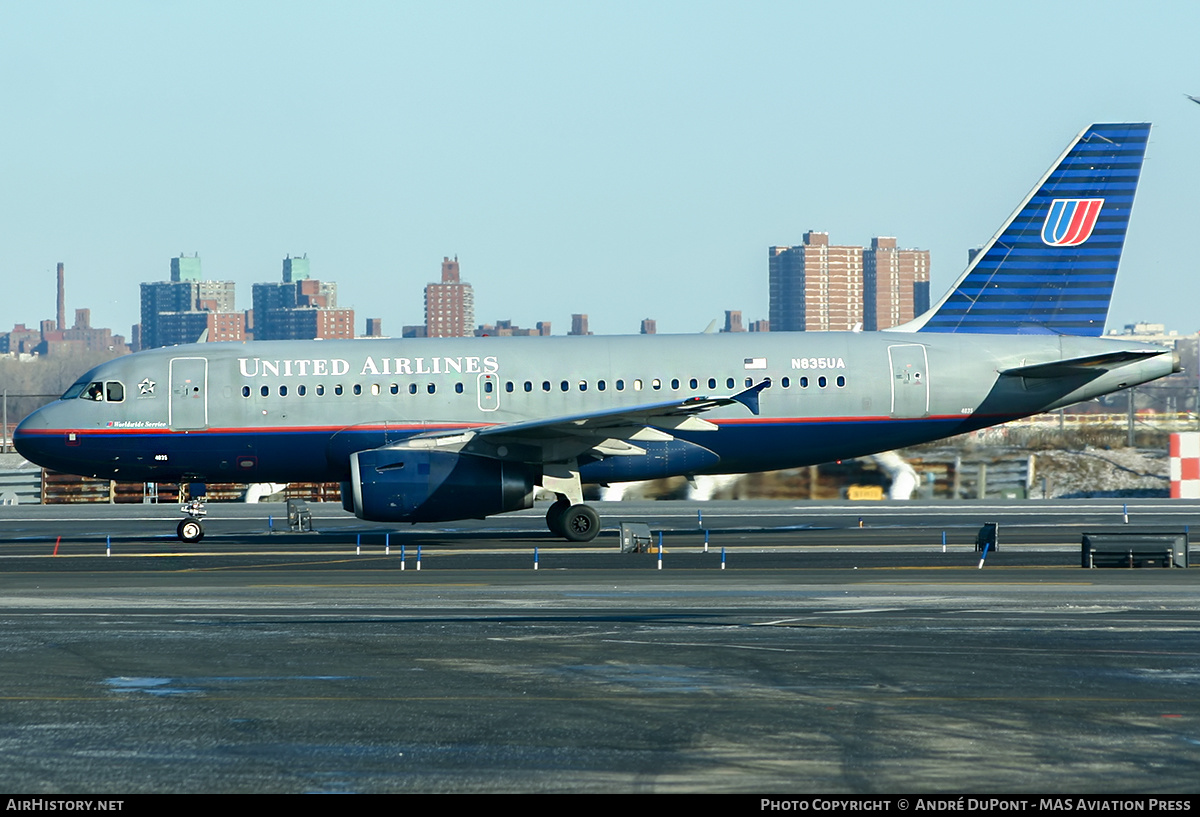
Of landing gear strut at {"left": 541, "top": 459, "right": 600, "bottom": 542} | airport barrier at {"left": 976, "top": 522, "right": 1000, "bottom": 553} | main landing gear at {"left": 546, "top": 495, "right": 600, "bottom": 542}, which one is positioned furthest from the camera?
main landing gear at {"left": 546, "top": 495, "right": 600, "bottom": 542}

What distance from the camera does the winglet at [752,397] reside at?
31.2 meters

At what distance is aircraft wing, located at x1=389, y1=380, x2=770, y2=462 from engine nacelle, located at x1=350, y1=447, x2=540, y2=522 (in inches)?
17.5

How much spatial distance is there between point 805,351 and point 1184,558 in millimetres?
10606

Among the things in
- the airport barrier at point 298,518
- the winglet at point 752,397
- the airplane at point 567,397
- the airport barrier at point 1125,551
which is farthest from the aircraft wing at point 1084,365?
the airport barrier at point 298,518

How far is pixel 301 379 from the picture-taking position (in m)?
33.8

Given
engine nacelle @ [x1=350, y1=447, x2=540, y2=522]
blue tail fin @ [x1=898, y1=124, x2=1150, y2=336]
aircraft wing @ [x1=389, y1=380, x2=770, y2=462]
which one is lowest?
engine nacelle @ [x1=350, y1=447, x2=540, y2=522]

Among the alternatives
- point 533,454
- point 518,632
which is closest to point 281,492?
point 533,454

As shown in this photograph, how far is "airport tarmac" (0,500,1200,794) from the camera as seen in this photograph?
11.0 metres

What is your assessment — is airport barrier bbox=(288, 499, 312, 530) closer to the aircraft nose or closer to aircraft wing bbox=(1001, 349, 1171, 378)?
the aircraft nose

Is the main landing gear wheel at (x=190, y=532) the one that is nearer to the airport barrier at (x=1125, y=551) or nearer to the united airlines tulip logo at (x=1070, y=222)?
the airport barrier at (x=1125, y=551)

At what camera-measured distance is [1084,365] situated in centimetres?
3294

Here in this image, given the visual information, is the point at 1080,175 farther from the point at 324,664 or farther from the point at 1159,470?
the point at 324,664

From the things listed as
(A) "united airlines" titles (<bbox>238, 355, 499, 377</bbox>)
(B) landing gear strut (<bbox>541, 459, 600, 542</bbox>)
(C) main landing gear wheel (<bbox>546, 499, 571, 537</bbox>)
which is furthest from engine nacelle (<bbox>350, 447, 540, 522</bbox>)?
(A) "united airlines" titles (<bbox>238, 355, 499, 377</bbox>)

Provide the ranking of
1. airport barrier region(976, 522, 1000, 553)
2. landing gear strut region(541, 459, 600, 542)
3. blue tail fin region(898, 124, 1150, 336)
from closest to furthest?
airport barrier region(976, 522, 1000, 553), landing gear strut region(541, 459, 600, 542), blue tail fin region(898, 124, 1150, 336)
